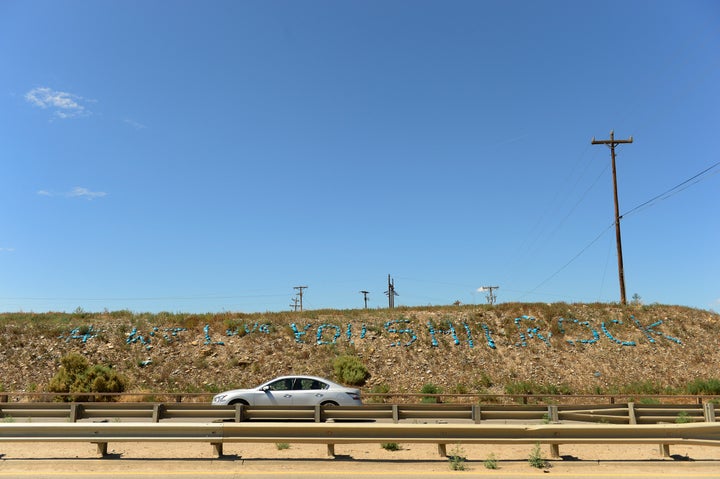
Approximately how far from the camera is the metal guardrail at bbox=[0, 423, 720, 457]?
28.8 ft

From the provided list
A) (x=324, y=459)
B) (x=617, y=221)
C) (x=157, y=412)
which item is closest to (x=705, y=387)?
(x=617, y=221)

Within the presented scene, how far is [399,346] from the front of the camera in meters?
32.9

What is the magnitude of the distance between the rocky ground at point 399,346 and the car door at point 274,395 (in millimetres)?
11264

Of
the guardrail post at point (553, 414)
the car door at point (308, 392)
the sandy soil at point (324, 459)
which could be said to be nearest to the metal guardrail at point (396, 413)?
the guardrail post at point (553, 414)

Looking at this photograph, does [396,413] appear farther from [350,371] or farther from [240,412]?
[350,371]

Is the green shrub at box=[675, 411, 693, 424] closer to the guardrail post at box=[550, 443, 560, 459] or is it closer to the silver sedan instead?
the guardrail post at box=[550, 443, 560, 459]

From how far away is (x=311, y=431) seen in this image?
8875 millimetres

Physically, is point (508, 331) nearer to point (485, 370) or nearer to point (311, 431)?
point (485, 370)

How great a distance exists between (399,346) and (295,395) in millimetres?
16219

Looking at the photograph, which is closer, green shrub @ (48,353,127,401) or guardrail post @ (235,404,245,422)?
guardrail post @ (235,404,245,422)

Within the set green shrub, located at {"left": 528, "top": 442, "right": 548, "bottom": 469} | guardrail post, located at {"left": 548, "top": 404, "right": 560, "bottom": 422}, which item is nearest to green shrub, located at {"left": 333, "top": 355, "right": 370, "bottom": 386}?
guardrail post, located at {"left": 548, "top": 404, "right": 560, "bottom": 422}

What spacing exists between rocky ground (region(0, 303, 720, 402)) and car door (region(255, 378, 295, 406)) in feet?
37.0

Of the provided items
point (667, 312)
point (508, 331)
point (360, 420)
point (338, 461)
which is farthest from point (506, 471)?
point (667, 312)

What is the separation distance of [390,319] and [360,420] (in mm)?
20715
